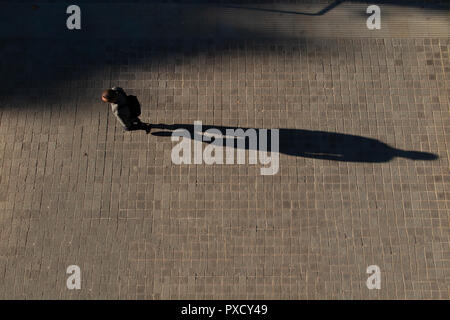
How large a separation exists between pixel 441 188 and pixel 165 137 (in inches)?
218

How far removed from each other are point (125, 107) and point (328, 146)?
4.00 meters

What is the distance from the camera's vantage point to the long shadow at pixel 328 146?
281 inches

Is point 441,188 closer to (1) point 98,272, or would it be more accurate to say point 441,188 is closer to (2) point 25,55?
(1) point 98,272

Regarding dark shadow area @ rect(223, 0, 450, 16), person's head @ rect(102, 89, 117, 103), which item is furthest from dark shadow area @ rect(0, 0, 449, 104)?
person's head @ rect(102, 89, 117, 103)

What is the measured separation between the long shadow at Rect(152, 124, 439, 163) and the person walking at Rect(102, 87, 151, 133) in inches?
19.1

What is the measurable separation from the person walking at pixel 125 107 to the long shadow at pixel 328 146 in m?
0.49

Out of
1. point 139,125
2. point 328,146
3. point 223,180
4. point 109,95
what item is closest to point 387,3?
point 328,146

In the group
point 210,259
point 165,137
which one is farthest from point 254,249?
point 165,137

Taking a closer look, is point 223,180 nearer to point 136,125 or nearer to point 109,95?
point 136,125

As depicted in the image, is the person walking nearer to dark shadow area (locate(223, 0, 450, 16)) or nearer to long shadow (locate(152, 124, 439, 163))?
long shadow (locate(152, 124, 439, 163))

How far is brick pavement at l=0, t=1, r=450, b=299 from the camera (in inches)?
262

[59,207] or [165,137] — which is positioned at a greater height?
[165,137]

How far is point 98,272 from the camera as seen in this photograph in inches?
262

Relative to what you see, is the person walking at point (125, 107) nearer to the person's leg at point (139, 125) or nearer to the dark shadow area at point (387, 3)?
the person's leg at point (139, 125)
